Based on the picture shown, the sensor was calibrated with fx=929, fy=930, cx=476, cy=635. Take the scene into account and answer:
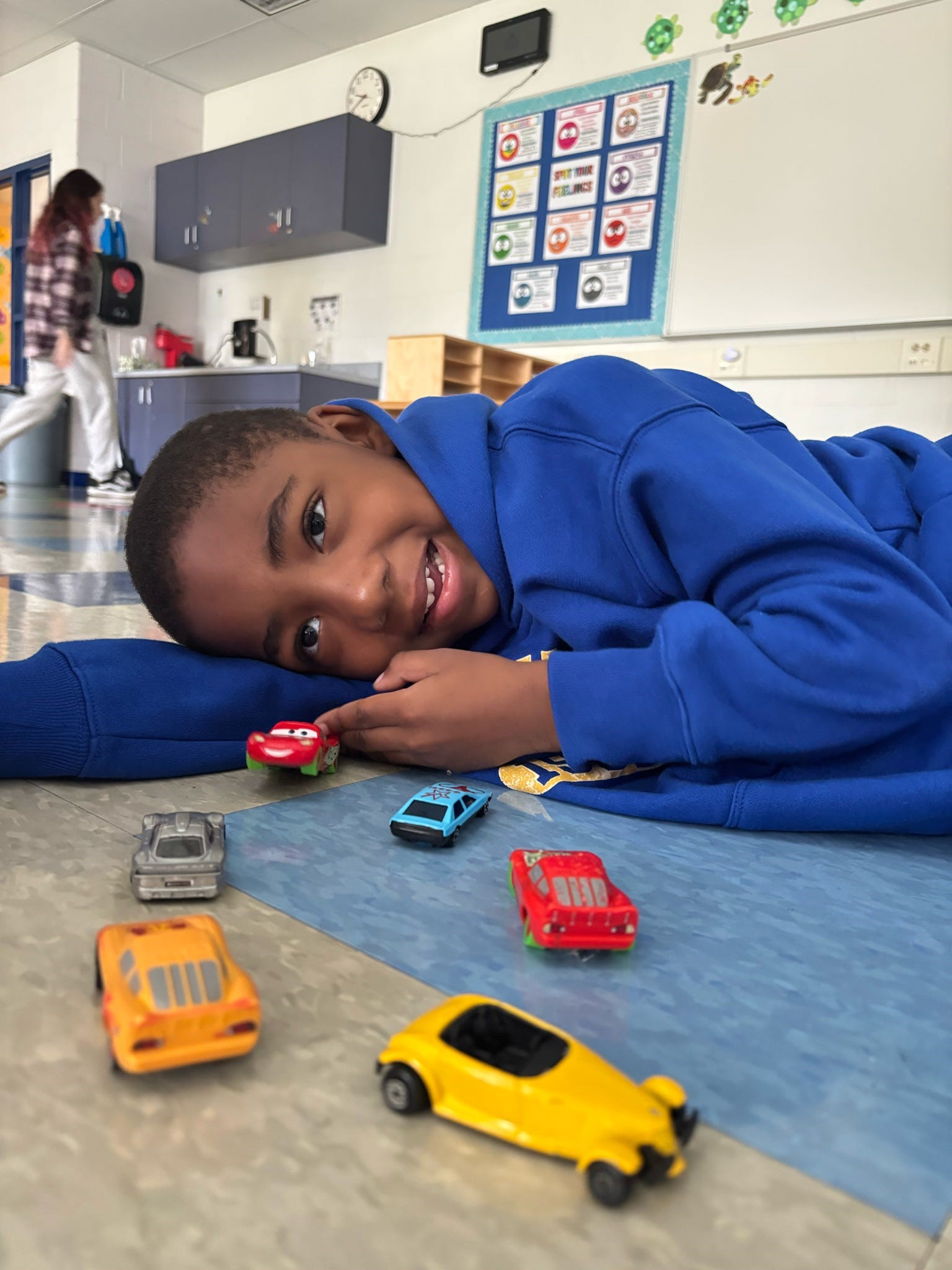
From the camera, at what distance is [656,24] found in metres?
3.55

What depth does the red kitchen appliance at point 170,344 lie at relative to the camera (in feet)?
17.6

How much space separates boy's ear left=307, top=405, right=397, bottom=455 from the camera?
99 cm

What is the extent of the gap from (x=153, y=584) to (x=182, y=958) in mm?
539

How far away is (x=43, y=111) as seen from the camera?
5.22 meters

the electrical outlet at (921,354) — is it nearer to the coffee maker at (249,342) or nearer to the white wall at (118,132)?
the coffee maker at (249,342)

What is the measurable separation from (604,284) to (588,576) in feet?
10.8

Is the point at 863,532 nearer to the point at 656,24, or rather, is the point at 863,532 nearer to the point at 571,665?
the point at 571,665

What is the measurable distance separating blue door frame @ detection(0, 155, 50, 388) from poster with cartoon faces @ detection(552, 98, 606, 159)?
3.16 m

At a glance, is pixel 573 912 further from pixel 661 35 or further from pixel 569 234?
pixel 661 35

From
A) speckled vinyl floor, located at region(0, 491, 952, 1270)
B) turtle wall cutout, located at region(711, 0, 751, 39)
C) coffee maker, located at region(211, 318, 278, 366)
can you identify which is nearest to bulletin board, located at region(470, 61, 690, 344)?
turtle wall cutout, located at region(711, 0, 751, 39)

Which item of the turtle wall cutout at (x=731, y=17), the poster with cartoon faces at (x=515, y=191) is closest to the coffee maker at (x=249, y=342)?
the poster with cartoon faces at (x=515, y=191)

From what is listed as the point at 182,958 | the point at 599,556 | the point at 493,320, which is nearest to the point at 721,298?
the point at 493,320

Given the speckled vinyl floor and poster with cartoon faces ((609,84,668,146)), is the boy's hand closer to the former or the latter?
the speckled vinyl floor

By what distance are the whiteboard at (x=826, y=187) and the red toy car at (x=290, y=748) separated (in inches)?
116
